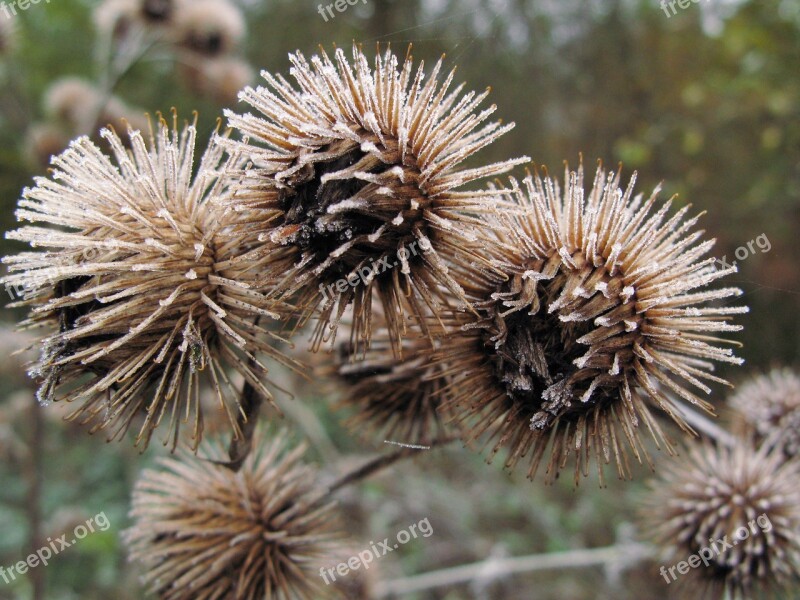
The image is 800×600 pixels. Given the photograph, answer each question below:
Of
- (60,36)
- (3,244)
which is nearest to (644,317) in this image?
(3,244)

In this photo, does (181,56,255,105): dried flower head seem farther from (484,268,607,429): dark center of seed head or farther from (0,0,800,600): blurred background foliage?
(484,268,607,429): dark center of seed head

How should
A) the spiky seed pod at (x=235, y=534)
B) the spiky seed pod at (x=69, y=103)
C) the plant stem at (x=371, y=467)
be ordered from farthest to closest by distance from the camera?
the spiky seed pod at (x=69, y=103)
the plant stem at (x=371, y=467)
the spiky seed pod at (x=235, y=534)

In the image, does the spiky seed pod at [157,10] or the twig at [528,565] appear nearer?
the twig at [528,565]

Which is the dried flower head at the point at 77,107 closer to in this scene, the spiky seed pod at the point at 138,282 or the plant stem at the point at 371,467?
the spiky seed pod at the point at 138,282

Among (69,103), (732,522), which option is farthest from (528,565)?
(69,103)

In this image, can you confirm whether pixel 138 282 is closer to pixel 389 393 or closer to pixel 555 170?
pixel 389 393

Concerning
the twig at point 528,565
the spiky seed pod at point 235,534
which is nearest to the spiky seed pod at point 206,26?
the spiky seed pod at point 235,534

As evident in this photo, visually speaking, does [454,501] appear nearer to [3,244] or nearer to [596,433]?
[596,433]
